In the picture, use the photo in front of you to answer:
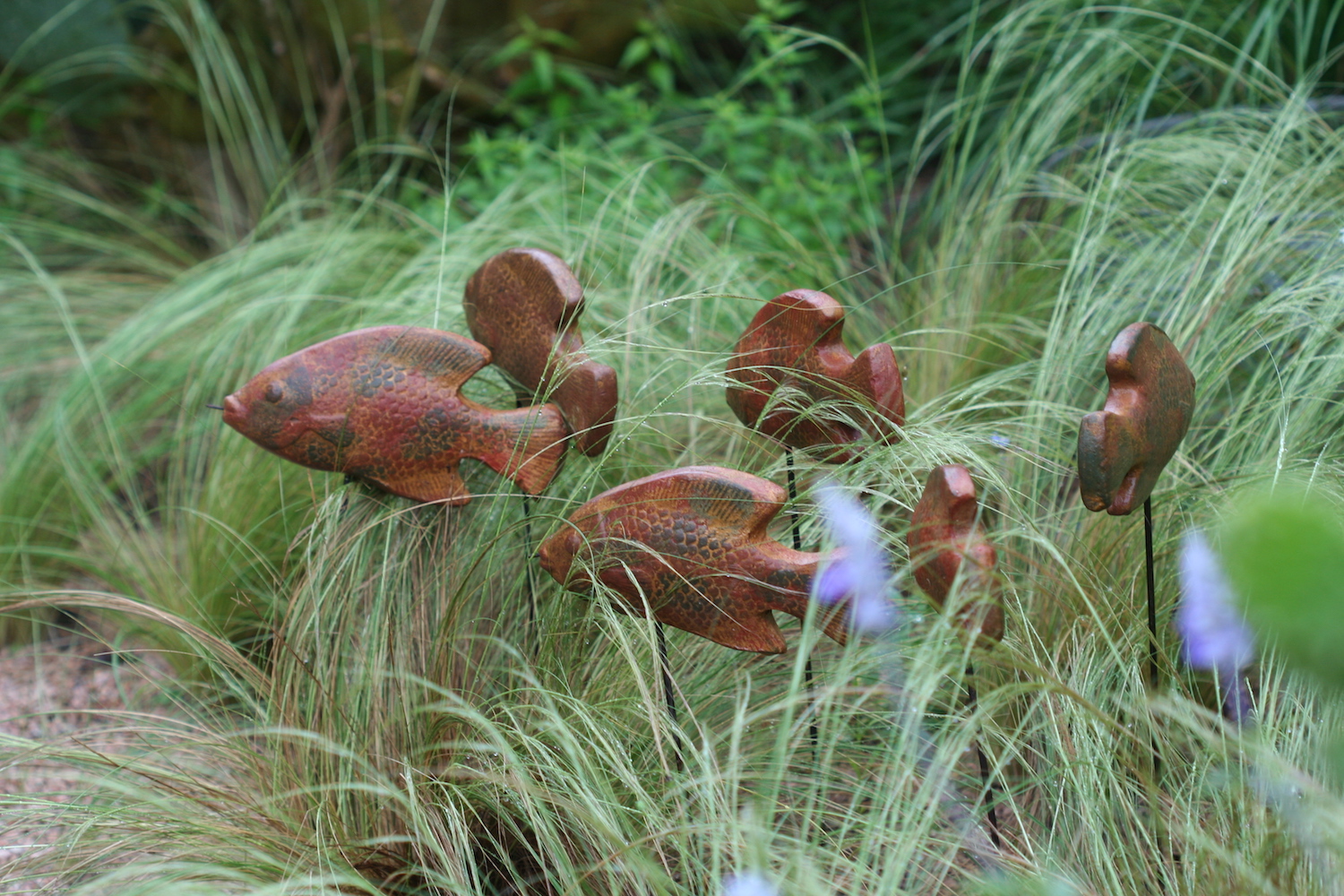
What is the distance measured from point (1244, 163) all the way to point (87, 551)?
2.22 metres

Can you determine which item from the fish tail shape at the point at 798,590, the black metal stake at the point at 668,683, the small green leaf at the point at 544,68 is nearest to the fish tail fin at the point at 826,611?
the fish tail shape at the point at 798,590

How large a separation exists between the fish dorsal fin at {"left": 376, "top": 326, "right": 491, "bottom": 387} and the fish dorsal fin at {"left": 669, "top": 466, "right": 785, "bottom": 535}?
1.12 ft

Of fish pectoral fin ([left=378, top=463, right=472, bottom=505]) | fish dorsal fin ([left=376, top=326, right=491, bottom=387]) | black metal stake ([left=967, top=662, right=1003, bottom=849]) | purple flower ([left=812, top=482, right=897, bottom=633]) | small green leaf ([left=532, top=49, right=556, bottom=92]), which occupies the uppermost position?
small green leaf ([left=532, top=49, right=556, bottom=92])

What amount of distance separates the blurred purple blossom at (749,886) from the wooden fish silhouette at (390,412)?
472 millimetres

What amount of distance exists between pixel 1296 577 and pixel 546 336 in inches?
37.8

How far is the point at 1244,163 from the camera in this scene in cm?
175

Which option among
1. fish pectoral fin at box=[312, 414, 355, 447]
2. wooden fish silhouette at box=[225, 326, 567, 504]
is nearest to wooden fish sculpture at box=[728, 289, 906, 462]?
wooden fish silhouette at box=[225, 326, 567, 504]

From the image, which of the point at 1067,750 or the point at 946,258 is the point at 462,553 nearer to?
the point at 1067,750

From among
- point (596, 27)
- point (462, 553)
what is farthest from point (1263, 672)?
point (596, 27)

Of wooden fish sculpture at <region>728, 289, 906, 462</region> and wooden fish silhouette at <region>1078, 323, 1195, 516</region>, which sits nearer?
wooden fish silhouette at <region>1078, 323, 1195, 516</region>

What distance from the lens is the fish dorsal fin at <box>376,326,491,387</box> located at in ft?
3.82

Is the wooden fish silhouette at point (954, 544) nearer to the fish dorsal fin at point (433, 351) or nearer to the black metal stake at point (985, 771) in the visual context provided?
the black metal stake at point (985, 771)

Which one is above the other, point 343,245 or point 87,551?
point 343,245

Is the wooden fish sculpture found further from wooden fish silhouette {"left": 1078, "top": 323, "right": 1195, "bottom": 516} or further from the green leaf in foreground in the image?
the green leaf in foreground
